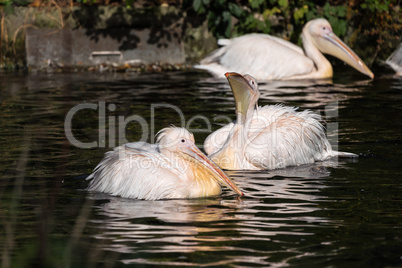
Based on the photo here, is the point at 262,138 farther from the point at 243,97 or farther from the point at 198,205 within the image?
the point at 198,205

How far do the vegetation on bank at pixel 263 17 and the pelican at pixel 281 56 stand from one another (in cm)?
83

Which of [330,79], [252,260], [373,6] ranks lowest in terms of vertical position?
[252,260]

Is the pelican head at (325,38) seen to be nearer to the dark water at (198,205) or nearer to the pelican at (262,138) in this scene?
the dark water at (198,205)

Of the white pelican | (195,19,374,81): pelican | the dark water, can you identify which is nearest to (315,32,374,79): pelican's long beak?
(195,19,374,81): pelican

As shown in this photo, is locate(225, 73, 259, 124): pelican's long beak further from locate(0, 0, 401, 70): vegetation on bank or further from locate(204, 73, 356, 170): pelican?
locate(0, 0, 401, 70): vegetation on bank

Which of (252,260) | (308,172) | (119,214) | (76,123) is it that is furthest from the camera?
(76,123)

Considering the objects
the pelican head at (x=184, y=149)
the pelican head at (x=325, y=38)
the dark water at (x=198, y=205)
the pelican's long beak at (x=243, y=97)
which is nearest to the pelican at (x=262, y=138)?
the pelican's long beak at (x=243, y=97)

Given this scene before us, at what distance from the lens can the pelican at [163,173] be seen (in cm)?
518

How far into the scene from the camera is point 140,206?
5.00m

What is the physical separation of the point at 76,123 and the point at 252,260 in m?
4.36

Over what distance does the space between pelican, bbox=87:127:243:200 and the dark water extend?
9 cm

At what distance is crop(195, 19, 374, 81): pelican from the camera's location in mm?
10750

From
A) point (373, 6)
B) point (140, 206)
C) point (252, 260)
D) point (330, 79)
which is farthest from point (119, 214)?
point (373, 6)

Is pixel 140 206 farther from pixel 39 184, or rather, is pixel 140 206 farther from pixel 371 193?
pixel 371 193
